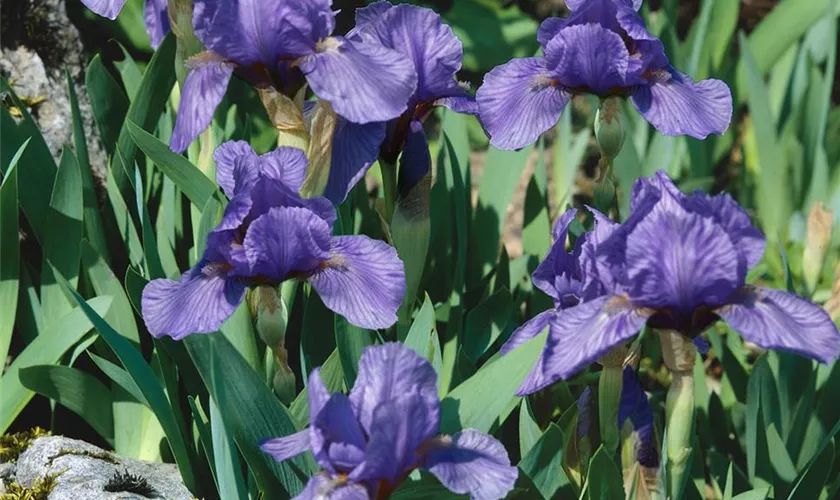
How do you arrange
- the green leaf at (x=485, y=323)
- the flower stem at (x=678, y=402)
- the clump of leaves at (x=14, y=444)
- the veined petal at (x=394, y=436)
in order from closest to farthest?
the veined petal at (x=394, y=436), the flower stem at (x=678, y=402), the clump of leaves at (x=14, y=444), the green leaf at (x=485, y=323)

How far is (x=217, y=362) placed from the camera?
1.49m

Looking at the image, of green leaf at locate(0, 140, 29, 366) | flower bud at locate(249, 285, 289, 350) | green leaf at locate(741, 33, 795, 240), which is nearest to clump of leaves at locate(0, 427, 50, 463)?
green leaf at locate(0, 140, 29, 366)

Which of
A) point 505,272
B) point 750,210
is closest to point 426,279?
point 505,272

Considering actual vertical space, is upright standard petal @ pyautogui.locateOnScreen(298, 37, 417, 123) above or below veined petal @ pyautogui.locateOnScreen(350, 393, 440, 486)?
above

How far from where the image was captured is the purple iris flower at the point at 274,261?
160 cm

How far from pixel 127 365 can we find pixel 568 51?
96 centimetres

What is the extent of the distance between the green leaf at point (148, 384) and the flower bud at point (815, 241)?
1.66 meters

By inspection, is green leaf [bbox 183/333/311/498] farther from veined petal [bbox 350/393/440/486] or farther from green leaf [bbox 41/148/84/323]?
green leaf [bbox 41/148/84/323]

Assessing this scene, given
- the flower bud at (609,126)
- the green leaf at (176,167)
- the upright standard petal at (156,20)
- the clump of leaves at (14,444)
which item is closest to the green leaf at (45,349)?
the clump of leaves at (14,444)

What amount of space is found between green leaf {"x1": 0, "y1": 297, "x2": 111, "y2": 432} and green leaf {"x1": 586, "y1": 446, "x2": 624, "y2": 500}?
103 centimetres

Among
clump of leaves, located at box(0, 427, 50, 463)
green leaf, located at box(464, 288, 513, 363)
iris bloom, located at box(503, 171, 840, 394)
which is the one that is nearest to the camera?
iris bloom, located at box(503, 171, 840, 394)

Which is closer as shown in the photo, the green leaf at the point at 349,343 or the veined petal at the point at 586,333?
the veined petal at the point at 586,333

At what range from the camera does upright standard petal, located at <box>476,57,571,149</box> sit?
75.7 inches

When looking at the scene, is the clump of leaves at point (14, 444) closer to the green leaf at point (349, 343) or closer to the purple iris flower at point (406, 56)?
the green leaf at point (349, 343)
